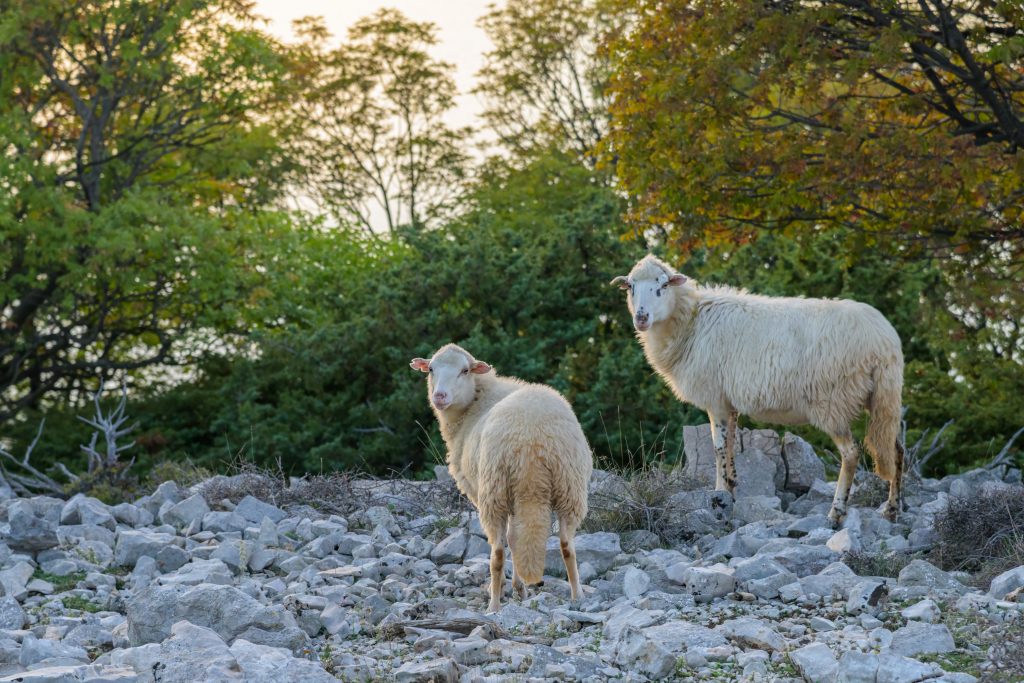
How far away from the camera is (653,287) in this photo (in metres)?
11.1

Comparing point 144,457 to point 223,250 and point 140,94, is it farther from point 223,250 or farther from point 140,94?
point 140,94

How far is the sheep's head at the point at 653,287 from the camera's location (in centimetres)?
1106

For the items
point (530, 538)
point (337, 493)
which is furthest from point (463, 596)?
point (337, 493)

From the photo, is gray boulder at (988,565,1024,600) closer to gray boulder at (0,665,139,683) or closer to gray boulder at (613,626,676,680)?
gray boulder at (613,626,676,680)

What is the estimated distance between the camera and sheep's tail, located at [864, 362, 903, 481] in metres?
10.0

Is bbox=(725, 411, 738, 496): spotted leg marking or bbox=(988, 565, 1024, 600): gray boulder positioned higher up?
bbox=(725, 411, 738, 496): spotted leg marking

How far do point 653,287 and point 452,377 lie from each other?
9.53ft

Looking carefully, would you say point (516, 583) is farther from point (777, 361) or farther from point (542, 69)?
point (542, 69)

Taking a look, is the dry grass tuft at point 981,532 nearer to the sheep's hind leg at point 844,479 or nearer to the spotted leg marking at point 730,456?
the sheep's hind leg at point 844,479

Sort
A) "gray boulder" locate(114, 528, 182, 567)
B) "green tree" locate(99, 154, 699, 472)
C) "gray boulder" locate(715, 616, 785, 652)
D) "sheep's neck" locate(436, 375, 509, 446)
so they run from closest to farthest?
"gray boulder" locate(715, 616, 785, 652) < "sheep's neck" locate(436, 375, 509, 446) < "gray boulder" locate(114, 528, 182, 567) < "green tree" locate(99, 154, 699, 472)

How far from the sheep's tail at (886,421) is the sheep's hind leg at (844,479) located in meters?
0.15

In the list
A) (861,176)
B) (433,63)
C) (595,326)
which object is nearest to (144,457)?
(595,326)

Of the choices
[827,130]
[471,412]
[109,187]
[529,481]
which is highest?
[109,187]

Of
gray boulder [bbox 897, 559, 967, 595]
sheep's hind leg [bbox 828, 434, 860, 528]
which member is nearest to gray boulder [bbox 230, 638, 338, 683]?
gray boulder [bbox 897, 559, 967, 595]
